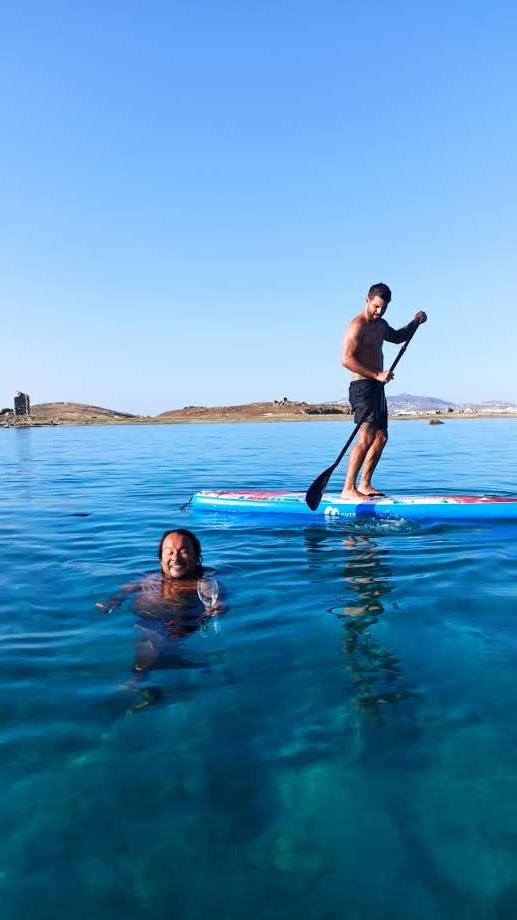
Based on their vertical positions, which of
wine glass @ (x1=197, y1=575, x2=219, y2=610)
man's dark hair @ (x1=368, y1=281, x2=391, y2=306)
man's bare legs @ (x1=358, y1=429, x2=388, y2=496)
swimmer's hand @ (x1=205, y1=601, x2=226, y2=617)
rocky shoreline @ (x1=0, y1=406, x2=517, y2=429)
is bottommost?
swimmer's hand @ (x1=205, y1=601, x2=226, y2=617)

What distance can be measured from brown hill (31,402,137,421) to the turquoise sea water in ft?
222

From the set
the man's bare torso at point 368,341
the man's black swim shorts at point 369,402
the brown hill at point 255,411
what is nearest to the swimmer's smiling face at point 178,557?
the man's black swim shorts at point 369,402

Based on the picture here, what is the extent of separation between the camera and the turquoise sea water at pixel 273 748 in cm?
223

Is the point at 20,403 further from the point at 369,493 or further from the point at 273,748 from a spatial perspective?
the point at 273,748

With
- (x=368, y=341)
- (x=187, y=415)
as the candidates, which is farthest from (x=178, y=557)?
(x=187, y=415)

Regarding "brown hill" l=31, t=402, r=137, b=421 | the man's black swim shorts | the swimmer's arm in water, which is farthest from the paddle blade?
"brown hill" l=31, t=402, r=137, b=421

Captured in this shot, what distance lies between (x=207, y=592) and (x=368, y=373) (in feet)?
14.3

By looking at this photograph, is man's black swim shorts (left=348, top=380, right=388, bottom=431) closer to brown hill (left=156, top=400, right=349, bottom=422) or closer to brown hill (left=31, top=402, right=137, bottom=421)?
brown hill (left=156, top=400, right=349, bottom=422)

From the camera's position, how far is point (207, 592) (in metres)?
5.09

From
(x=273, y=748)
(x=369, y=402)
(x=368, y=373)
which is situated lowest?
(x=273, y=748)

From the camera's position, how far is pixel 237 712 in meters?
3.37

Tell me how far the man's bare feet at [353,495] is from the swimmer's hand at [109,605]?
13.5 feet

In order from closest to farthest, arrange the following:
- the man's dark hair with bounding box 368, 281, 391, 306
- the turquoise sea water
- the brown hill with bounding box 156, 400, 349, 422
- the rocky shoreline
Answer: the turquoise sea water < the man's dark hair with bounding box 368, 281, 391, 306 < the rocky shoreline < the brown hill with bounding box 156, 400, 349, 422

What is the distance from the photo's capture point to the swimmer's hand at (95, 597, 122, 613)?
506 cm
